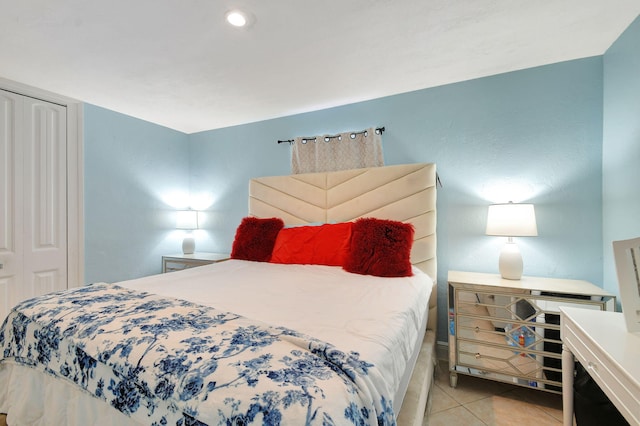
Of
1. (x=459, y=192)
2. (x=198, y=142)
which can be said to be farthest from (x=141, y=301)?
Result: (x=198, y=142)

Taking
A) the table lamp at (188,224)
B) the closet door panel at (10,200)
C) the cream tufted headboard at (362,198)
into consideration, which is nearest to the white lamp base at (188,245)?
the table lamp at (188,224)

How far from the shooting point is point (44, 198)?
2580 millimetres

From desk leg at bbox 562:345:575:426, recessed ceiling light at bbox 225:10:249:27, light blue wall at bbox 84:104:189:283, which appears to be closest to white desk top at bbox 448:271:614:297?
desk leg at bbox 562:345:575:426

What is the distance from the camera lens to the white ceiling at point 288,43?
153 centimetres

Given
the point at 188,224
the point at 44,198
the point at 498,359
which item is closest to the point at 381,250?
the point at 498,359

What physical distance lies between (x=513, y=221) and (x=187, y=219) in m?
3.50

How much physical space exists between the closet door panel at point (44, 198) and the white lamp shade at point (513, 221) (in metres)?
3.85

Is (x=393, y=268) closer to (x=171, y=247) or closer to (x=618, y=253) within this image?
(x=618, y=253)

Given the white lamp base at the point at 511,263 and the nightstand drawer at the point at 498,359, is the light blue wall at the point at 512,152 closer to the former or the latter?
the white lamp base at the point at 511,263

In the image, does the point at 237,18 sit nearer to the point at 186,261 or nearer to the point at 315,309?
the point at 315,309

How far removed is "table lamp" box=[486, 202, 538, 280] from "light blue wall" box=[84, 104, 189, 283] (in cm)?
362

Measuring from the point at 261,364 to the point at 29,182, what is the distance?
313 centimetres

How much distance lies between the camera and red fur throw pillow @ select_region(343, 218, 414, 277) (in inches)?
74.9

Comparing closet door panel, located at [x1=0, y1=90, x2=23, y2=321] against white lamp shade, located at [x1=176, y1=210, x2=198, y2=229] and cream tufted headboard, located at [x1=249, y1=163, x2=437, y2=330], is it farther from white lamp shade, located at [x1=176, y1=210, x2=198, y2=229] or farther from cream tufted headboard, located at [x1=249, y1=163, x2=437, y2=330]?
cream tufted headboard, located at [x1=249, y1=163, x2=437, y2=330]
